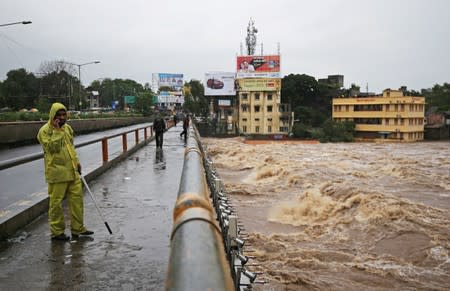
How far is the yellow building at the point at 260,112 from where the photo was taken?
72.9 metres

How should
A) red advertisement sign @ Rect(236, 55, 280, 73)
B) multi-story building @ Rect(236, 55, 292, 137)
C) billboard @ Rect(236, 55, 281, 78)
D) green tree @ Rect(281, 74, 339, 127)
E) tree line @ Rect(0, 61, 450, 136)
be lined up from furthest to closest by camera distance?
green tree @ Rect(281, 74, 339, 127), multi-story building @ Rect(236, 55, 292, 137), billboard @ Rect(236, 55, 281, 78), red advertisement sign @ Rect(236, 55, 280, 73), tree line @ Rect(0, 61, 450, 136)

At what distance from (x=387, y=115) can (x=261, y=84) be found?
69.5ft

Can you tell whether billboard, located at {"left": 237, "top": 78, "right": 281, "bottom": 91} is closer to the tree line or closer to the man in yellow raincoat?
the tree line

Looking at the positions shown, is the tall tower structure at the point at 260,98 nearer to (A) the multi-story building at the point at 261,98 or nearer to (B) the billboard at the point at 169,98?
(A) the multi-story building at the point at 261,98

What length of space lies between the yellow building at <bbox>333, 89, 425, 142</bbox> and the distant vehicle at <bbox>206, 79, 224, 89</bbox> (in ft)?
67.3

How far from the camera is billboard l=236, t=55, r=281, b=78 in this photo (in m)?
68.9

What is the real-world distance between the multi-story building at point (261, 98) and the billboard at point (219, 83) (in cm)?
150

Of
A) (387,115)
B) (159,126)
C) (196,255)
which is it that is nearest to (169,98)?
(387,115)

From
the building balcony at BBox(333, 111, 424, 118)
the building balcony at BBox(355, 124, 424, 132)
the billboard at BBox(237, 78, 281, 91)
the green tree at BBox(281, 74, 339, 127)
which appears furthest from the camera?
the green tree at BBox(281, 74, 339, 127)

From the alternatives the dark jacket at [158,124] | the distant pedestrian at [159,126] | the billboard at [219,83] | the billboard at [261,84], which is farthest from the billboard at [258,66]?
the dark jacket at [158,124]

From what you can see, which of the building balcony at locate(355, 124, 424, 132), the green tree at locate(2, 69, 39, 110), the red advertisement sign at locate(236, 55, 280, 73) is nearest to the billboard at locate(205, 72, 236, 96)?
the red advertisement sign at locate(236, 55, 280, 73)

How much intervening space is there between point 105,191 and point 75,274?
439 centimetres

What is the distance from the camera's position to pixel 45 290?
11.3 ft

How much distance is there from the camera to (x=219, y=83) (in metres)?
71.7
